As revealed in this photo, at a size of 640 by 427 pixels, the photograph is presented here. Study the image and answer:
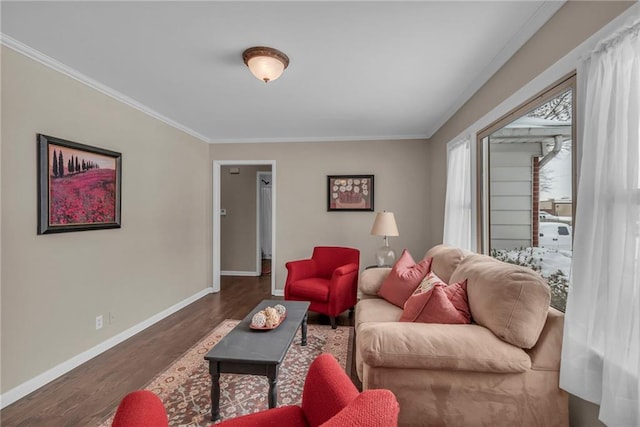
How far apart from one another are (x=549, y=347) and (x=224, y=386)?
208cm

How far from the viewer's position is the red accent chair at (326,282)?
3396 mm

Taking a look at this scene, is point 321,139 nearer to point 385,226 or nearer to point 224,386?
point 385,226

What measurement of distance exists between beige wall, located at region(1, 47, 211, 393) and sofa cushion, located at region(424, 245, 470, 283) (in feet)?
10.1

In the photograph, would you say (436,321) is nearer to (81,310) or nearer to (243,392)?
(243,392)

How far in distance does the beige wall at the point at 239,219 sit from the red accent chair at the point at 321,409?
501 centimetres

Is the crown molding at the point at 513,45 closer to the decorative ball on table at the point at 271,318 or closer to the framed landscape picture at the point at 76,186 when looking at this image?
the decorative ball on table at the point at 271,318

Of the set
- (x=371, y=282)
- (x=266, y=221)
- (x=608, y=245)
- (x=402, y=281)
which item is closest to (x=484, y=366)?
(x=608, y=245)

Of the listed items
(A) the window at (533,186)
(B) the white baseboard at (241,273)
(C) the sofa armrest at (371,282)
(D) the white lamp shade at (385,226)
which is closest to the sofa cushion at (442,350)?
(A) the window at (533,186)

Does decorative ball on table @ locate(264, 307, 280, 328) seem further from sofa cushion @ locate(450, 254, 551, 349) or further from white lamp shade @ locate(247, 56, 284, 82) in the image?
white lamp shade @ locate(247, 56, 284, 82)

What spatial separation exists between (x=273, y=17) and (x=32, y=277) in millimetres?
2482

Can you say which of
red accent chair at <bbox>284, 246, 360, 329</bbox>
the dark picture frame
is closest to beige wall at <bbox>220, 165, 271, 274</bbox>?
the dark picture frame

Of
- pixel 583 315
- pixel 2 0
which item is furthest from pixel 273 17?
pixel 583 315

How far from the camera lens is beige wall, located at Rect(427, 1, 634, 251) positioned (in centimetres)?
144

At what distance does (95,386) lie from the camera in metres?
2.30
